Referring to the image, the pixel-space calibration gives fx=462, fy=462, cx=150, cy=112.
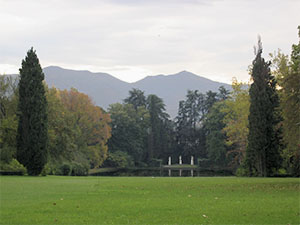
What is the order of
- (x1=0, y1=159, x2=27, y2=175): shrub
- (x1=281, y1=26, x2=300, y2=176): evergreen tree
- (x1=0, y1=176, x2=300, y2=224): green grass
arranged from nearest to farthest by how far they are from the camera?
(x1=0, y1=176, x2=300, y2=224): green grass, (x1=281, y1=26, x2=300, y2=176): evergreen tree, (x1=0, y1=159, x2=27, y2=175): shrub

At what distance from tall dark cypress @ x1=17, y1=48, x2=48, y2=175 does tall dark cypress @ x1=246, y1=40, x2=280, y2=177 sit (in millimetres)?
15792

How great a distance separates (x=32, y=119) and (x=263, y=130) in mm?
17353

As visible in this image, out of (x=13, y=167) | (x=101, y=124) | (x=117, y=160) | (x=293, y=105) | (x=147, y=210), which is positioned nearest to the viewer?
(x=147, y=210)

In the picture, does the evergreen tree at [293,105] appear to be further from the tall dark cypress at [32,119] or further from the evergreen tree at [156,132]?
the evergreen tree at [156,132]

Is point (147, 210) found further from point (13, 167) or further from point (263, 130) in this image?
point (263, 130)

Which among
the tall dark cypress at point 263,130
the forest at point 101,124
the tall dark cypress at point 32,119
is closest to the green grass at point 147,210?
the forest at point 101,124

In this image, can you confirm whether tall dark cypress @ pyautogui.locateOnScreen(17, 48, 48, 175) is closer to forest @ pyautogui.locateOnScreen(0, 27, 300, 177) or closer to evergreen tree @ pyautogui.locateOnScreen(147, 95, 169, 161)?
forest @ pyautogui.locateOnScreen(0, 27, 300, 177)

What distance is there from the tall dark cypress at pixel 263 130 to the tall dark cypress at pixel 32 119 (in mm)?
15792

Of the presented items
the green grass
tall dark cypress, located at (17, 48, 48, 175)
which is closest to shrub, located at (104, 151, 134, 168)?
tall dark cypress, located at (17, 48, 48, 175)

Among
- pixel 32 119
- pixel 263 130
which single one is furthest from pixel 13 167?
pixel 263 130

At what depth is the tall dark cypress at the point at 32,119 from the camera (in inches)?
1362

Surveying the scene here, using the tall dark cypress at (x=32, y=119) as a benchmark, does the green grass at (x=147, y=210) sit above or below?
below

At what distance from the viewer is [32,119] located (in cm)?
3500

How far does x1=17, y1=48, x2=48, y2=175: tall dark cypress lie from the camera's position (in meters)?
34.6
